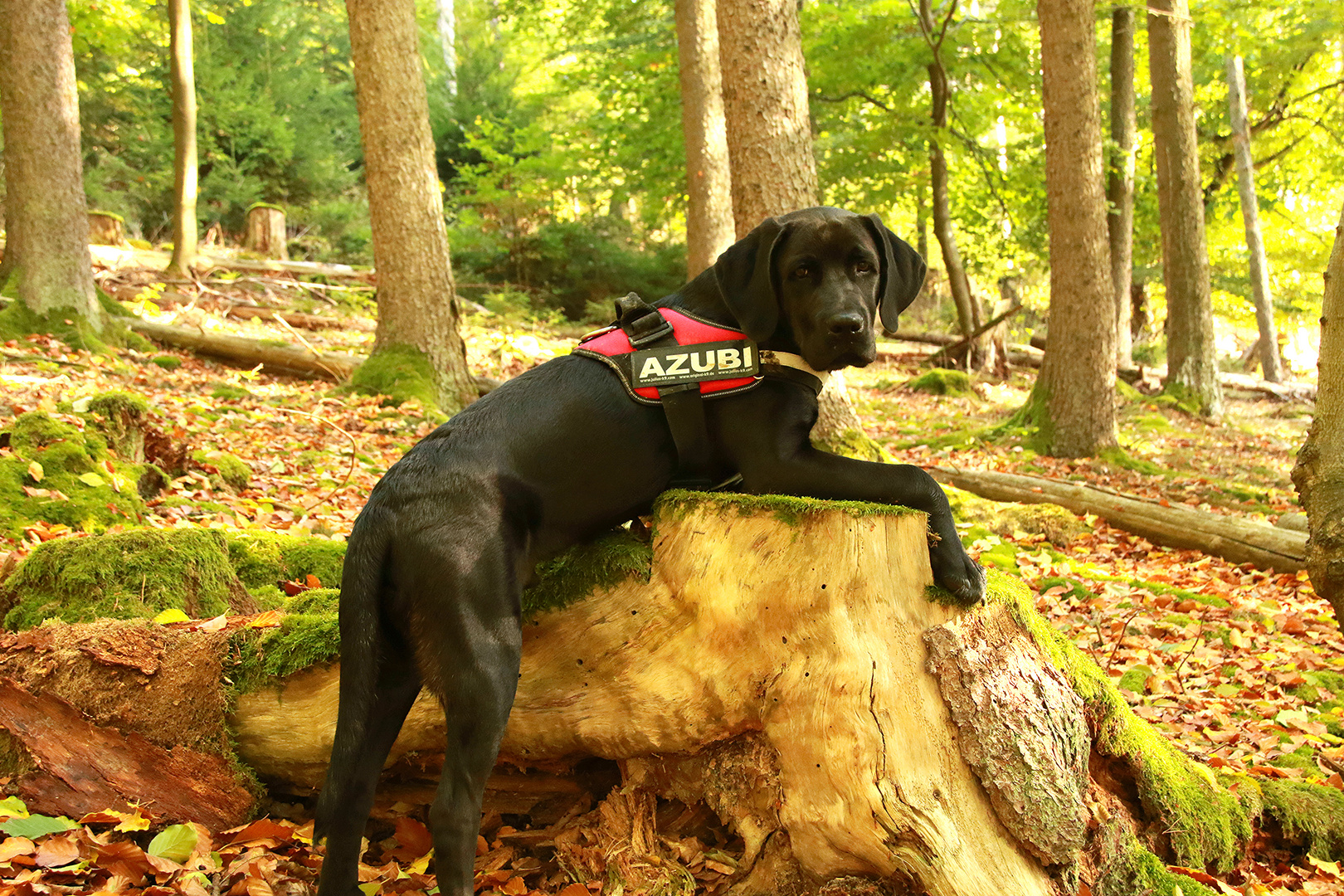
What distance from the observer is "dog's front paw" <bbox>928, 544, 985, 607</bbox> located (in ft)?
9.66

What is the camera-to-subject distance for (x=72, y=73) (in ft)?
30.5

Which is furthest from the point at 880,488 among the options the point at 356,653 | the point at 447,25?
the point at 447,25

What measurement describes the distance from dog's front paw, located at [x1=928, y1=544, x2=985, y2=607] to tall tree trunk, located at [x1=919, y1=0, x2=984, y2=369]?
14.7m

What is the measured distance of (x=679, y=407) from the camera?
10.7ft

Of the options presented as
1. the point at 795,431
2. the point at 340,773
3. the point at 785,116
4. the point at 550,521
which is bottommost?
the point at 340,773

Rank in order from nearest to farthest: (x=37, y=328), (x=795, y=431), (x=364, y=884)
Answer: (x=364, y=884) → (x=795, y=431) → (x=37, y=328)

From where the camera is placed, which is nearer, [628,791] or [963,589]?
[963,589]

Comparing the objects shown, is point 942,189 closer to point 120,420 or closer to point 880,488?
point 120,420

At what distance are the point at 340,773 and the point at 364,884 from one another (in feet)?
1.65

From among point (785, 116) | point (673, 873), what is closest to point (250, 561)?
point (673, 873)

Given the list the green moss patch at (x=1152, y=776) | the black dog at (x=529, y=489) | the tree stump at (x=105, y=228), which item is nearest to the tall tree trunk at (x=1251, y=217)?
the green moss patch at (x=1152, y=776)

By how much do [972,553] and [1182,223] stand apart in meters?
10.3

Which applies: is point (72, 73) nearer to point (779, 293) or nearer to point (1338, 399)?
point (779, 293)

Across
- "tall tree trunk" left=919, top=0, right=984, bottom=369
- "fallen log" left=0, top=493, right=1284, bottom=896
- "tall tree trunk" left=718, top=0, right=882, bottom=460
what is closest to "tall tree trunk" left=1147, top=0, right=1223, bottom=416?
"tall tree trunk" left=919, top=0, right=984, bottom=369
